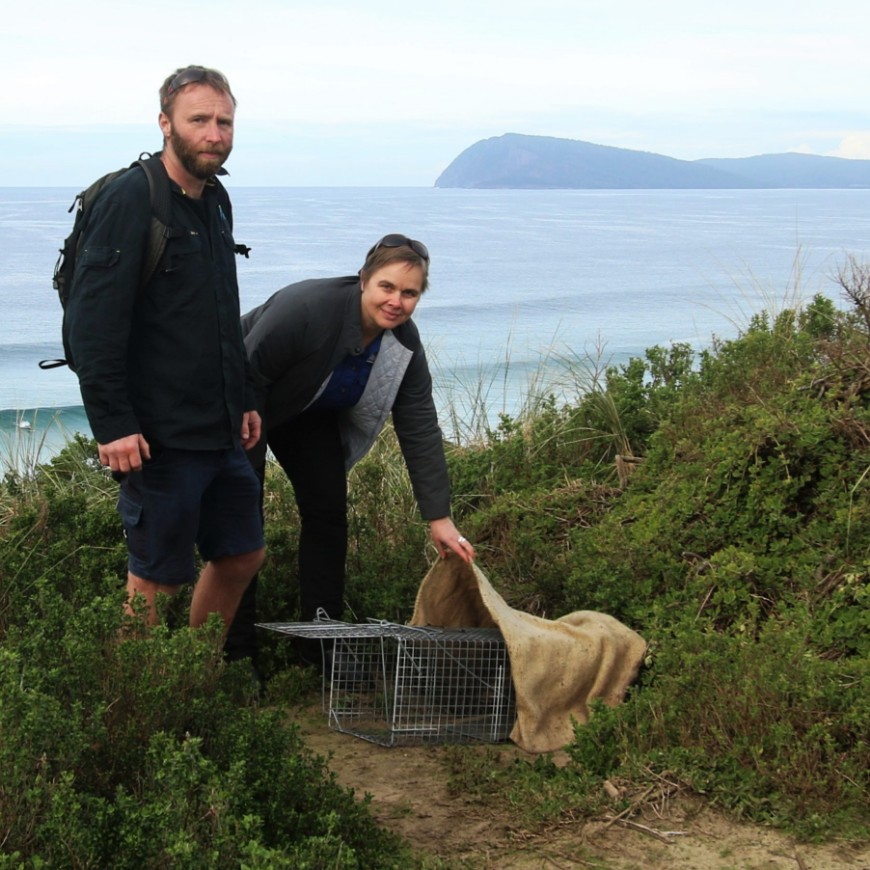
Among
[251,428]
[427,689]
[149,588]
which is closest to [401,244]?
[251,428]

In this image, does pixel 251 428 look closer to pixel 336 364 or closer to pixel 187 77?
pixel 336 364

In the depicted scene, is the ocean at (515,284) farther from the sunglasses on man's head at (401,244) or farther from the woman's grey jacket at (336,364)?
the sunglasses on man's head at (401,244)

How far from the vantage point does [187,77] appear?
4145 millimetres

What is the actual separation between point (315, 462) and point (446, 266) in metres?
26.5

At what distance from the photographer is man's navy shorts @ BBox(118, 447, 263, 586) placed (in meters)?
4.23

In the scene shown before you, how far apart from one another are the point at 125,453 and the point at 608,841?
6.20 ft

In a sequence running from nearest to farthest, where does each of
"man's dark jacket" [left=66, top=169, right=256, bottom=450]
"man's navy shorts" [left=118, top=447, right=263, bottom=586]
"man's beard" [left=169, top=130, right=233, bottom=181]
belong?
"man's dark jacket" [left=66, top=169, right=256, bottom=450] → "man's beard" [left=169, top=130, right=233, bottom=181] → "man's navy shorts" [left=118, top=447, right=263, bottom=586]

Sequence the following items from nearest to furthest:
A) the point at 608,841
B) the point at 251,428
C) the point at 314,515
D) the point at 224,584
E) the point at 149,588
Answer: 1. the point at 608,841
2. the point at 149,588
3. the point at 251,428
4. the point at 224,584
5. the point at 314,515

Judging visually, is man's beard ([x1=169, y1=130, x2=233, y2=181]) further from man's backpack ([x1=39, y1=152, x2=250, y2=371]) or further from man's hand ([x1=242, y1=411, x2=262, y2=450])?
man's hand ([x1=242, y1=411, x2=262, y2=450])

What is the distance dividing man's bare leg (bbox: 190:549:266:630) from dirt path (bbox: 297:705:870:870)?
978 millimetres

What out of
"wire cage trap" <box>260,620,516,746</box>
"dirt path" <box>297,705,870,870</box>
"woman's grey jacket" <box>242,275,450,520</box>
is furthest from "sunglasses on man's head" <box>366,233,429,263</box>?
"dirt path" <box>297,705,870,870</box>

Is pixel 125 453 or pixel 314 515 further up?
pixel 125 453

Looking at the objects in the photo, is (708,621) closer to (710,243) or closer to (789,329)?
(789,329)

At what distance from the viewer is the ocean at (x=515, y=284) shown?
11.4m
